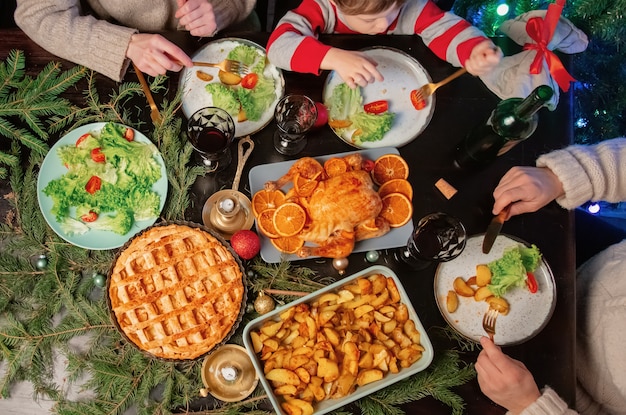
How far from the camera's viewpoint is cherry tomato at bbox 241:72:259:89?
1.69 metres

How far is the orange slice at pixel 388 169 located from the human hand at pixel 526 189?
A: 35cm

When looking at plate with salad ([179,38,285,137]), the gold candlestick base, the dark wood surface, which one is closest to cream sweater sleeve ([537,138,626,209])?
the dark wood surface

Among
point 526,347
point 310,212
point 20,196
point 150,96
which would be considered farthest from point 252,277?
point 526,347

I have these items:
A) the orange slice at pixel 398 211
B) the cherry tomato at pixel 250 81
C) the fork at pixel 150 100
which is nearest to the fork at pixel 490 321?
the orange slice at pixel 398 211

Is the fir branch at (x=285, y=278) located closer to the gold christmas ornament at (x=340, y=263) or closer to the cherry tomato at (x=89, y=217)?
the gold christmas ornament at (x=340, y=263)

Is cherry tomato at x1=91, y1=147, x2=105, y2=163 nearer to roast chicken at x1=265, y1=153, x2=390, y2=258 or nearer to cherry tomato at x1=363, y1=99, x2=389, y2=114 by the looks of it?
roast chicken at x1=265, y1=153, x2=390, y2=258

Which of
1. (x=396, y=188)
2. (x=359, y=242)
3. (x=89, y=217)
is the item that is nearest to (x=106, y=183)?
(x=89, y=217)

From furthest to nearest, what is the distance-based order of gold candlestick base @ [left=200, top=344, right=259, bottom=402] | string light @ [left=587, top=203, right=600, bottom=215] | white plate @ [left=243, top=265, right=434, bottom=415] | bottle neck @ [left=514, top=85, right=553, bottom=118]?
string light @ [left=587, top=203, right=600, bottom=215], gold candlestick base @ [left=200, top=344, right=259, bottom=402], white plate @ [left=243, top=265, right=434, bottom=415], bottle neck @ [left=514, top=85, right=553, bottom=118]

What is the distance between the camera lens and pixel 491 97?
5.85 feet

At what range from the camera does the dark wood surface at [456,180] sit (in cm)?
160

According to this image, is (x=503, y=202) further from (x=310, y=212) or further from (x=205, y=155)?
(x=205, y=155)

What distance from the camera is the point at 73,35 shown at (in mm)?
1598

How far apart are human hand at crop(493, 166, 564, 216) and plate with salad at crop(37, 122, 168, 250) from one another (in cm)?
120

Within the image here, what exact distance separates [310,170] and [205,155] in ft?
1.24
